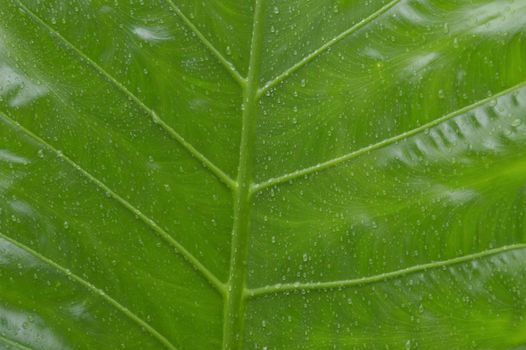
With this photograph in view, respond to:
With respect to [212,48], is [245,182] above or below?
below

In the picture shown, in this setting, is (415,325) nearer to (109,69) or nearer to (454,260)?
(454,260)

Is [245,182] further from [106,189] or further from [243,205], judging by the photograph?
[106,189]

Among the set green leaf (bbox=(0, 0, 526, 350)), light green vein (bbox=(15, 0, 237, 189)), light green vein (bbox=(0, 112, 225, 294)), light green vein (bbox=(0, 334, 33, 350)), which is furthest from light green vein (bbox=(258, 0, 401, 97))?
light green vein (bbox=(0, 334, 33, 350))

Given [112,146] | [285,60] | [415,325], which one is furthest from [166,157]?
[415,325]

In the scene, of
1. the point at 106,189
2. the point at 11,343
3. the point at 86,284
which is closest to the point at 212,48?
the point at 106,189

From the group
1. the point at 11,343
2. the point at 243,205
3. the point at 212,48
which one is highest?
the point at 212,48

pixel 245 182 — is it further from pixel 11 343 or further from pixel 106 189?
pixel 11 343
